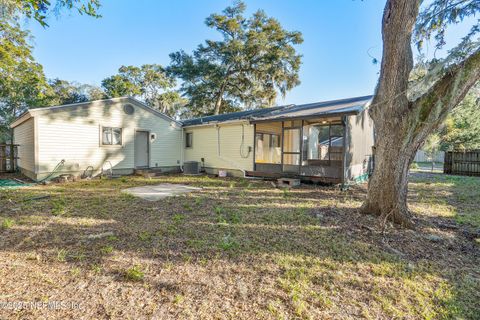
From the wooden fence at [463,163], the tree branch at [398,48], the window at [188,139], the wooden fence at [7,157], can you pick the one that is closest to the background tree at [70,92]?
the wooden fence at [7,157]

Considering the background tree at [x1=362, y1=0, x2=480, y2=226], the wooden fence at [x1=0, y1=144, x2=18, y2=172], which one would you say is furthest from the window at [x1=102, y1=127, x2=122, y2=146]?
the background tree at [x1=362, y1=0, x2=480, y2=226]

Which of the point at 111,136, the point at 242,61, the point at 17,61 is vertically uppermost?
the point at 242,61

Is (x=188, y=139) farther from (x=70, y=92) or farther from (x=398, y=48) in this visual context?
(x=70, y=92)

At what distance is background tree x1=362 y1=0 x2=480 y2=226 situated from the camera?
12.7ft

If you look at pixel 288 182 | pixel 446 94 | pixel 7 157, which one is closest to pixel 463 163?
pixel 288 182

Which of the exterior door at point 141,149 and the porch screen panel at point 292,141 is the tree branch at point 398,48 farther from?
the exterior door at point 141,149

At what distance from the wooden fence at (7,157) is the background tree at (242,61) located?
13.7 m

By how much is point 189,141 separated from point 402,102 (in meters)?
10.5

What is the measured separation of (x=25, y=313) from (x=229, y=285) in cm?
172

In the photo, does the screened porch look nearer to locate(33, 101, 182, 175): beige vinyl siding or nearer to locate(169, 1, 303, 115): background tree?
locate(33, 101, 182, 175): beige vinyl siding

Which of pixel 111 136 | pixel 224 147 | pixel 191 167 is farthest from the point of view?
pixel 191 167

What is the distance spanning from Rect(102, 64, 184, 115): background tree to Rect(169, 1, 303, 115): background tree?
504 centimetres

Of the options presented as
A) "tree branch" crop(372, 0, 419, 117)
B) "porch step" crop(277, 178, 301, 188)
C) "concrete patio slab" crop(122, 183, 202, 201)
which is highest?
"tree branch" crop(372, 0, 419, 117)

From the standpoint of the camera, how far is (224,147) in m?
11.3
